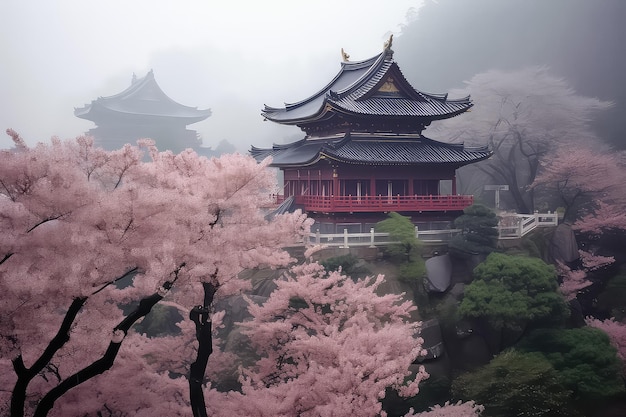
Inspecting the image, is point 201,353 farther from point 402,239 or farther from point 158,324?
point 402,239

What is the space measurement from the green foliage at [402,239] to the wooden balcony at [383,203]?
1.80m

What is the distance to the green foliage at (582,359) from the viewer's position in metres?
14.9

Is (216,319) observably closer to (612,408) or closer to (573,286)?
(612,408)

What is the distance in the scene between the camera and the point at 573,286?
22.1 metres

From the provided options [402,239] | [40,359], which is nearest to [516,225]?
[402,239]

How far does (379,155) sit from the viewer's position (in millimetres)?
21922

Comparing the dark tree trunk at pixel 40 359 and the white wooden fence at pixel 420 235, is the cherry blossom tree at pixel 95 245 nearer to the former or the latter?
the dark tree trunk at pixel 40 359

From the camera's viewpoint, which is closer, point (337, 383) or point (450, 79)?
point (337, 383)

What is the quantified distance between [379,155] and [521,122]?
61.4 ft

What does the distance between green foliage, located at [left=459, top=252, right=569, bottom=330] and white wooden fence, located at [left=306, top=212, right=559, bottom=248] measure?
3607 mm

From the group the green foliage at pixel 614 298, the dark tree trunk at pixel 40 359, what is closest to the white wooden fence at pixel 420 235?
the green foliage at pixel 614 298

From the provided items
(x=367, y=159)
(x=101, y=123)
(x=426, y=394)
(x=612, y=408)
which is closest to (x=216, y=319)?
(x=426, y=394)

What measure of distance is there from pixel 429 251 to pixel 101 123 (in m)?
48.2

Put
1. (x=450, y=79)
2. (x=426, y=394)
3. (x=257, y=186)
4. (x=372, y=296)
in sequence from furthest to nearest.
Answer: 1. (x=450, y=79)
2. (x=426, y=394)
3. (x=372, y=296)
4. (x=257, y=186)
